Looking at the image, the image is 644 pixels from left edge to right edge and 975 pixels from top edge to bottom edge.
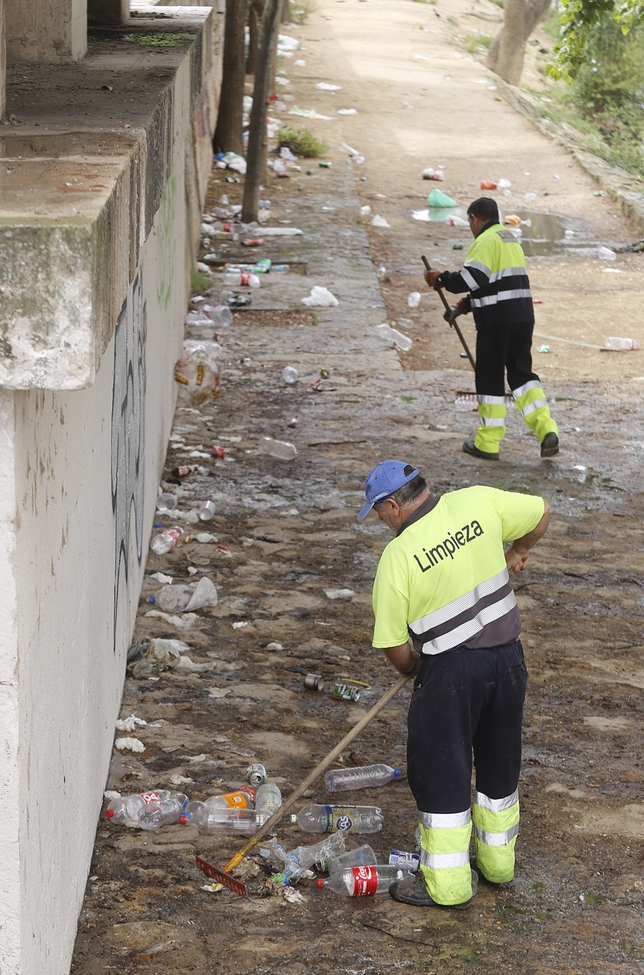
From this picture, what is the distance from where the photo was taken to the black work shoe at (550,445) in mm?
7922

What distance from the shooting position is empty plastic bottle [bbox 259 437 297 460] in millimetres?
7926

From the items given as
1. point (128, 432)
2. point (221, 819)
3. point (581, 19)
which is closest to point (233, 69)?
point (581, 19)

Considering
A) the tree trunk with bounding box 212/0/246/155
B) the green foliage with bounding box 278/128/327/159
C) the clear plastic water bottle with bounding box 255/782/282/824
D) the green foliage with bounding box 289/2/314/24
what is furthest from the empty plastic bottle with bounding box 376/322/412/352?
the green foliage with bounding box 289/2/314/24

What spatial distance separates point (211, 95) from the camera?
1578 cm

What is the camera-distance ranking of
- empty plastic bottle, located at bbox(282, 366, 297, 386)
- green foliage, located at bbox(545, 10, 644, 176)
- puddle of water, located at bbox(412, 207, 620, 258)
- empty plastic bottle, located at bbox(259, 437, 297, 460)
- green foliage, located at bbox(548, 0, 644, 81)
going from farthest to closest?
green foliage, located at bbox(545, 10, 644, 176), puddle of water, located at bbox(412, 207, 620, 258), empty plastic bottle, located at bbox(282, 366, 297, 386), green foliage, located at bbox(548, 0, 644, 81), empty plastic bottle, located at bbox(259, 437, 297, 460)

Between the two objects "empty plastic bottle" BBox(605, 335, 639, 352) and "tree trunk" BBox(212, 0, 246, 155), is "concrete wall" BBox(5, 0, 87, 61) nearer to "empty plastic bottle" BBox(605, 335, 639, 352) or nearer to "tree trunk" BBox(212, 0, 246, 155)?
"empty plastic bottle" BBox(605, 335, 639, 352)

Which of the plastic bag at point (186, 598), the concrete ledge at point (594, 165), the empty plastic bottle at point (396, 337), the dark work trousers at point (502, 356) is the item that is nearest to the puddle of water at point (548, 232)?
the concrete ledge at point (594, 165)

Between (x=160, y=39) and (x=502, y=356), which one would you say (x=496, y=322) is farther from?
(x=160, y=39)

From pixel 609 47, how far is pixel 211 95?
11.7 meters

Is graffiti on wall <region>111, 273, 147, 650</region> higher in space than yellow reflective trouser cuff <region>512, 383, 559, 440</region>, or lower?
higher

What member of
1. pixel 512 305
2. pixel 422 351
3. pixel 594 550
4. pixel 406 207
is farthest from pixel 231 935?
pixel 406 207

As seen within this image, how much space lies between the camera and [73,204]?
2160 millimetres

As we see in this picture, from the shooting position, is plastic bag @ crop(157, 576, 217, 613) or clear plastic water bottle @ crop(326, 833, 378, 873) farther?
plastic bag @ crop(157, 576, 217, 613)

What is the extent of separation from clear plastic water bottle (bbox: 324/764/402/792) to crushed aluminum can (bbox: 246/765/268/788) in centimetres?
25
